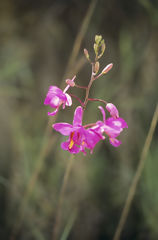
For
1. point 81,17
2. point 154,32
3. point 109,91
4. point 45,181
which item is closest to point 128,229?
point 45,181

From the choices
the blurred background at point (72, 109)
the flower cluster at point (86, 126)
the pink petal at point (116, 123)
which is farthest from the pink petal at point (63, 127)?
the blurred background at point (72, 109)

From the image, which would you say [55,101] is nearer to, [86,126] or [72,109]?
[86,126]

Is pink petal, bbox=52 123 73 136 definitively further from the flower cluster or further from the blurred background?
the blurred background

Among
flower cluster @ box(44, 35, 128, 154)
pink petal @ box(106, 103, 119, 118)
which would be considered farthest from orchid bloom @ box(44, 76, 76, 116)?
pink petal @ box(106, 103, 119, 118)

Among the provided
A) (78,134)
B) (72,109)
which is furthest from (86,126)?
(72,109)

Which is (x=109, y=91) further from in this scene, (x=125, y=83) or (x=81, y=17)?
Result: (x=81, y=17)

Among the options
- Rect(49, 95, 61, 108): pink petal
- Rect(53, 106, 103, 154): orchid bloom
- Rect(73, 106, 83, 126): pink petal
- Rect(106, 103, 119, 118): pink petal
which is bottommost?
Rect(53, 106, 103, 154): orchid bloom
